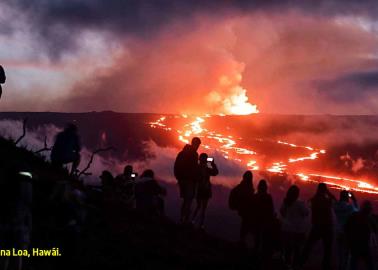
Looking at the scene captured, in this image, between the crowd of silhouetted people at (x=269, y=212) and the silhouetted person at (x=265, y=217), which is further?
the silhouetted person at (x=265, y=217)

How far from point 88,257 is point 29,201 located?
9.39 ft

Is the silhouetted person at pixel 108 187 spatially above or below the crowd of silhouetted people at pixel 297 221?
above

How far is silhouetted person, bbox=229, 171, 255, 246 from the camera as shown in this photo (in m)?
15.6

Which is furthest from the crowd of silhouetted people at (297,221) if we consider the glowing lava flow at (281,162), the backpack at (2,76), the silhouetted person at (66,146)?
the glowing lava flow at (281,162)

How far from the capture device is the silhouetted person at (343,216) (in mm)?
15984

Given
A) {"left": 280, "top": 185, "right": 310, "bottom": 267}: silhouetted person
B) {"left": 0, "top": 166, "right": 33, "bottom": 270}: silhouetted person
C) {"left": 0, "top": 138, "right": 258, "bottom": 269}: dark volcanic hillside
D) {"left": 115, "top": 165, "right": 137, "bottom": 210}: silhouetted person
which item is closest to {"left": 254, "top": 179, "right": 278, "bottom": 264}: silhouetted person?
{"left": 280, "top": 185, "right": 310, "bottom": 267}: silhouetted person

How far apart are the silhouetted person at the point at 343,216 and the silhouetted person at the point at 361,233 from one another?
2.06 feet

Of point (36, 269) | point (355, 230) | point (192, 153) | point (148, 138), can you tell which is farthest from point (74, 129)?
point (148, 138)

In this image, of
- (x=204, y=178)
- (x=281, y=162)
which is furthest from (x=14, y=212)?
(x=281, y=162)

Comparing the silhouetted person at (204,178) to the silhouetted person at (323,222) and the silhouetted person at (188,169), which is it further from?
the silhouetted person at (323,222)

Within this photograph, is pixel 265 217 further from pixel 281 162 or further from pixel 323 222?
pixel 281 162

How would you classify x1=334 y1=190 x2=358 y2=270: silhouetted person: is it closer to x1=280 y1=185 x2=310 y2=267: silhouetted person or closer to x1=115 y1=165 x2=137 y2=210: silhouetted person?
x1=280 y1=185 x2=310 y2=267: silhouetted person

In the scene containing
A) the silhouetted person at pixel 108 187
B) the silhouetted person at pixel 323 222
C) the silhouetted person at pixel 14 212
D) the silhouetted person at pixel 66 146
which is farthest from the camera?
the silhouetted person at pixel 108 187

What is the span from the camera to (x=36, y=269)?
11062mm
